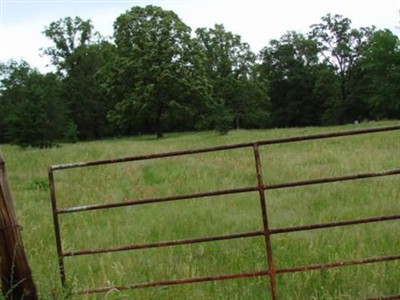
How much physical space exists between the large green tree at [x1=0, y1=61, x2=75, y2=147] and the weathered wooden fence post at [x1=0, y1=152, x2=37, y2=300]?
36329 millimetres

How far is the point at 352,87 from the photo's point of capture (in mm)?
73312

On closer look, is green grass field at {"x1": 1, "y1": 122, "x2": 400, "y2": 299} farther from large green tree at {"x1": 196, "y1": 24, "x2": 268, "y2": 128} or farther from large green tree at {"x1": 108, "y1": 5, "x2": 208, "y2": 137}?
large green tree at {"x1": 196, "y1": 24, "x2": 268, "y2": 128}

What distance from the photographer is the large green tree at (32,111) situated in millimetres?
39719

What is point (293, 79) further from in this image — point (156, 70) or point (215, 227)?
point (215, 227)

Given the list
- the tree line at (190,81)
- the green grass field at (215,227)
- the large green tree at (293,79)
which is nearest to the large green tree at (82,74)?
the tree line at (190,81)

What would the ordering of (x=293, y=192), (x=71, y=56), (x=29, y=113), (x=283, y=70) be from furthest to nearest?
1. (x=283, y=70)
2. (x=71, y=56)
3. (x=29, y=113)
4. (x=293, y=192)

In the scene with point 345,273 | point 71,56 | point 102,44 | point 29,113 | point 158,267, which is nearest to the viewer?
point 345,273

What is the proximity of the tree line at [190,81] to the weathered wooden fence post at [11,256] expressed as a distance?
3689 cm

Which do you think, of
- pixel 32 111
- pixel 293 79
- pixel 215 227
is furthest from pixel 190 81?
pixel 215 227

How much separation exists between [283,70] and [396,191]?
72.5 metres

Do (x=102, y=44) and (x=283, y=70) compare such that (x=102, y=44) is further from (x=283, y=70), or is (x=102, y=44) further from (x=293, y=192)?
(x=293, y=192)

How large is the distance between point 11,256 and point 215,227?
461 cm

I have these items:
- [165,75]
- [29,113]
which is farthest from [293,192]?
[165,75]

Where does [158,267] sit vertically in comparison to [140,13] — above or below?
below
